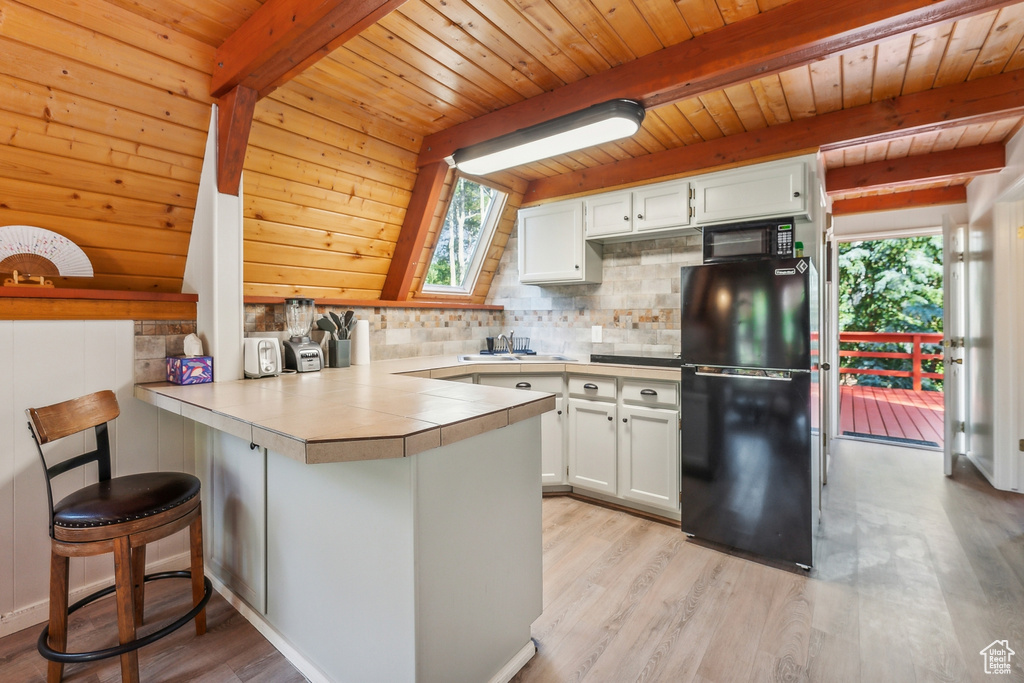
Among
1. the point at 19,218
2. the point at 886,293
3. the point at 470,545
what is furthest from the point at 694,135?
the point at 886,293

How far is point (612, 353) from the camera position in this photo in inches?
142

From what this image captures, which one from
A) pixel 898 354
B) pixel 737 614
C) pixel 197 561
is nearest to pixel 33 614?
pixel 197 561

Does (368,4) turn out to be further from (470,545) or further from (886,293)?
(886,293)

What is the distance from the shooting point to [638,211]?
3180mm

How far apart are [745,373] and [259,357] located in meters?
2.45

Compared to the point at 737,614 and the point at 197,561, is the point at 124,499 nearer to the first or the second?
the point at 197,561

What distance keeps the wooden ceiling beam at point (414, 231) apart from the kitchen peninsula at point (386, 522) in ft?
4.78

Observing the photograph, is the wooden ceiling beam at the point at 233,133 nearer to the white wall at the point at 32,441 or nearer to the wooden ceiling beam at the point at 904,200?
the white wall at the point at 32,441

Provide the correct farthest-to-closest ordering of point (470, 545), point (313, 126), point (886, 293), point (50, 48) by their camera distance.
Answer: point (886, 293) < point (313, 126) < point (50, 48) < point (470, 545)

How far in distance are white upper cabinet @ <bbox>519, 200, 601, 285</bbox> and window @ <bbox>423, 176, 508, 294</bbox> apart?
11.9 inches

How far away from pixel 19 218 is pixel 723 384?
3.22 m

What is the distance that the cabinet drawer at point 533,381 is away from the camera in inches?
123

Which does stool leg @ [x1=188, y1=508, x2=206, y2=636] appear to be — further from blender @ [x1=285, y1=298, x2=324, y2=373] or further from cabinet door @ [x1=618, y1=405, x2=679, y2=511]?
cabinet door @ [x1=618, y1=405, x2=679, y2=511]

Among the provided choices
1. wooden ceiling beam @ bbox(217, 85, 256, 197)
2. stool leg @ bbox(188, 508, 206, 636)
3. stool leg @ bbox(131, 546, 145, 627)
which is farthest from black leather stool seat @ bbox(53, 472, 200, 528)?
wooden ceiling beam @ bbox(217, 85, 256, 197)
